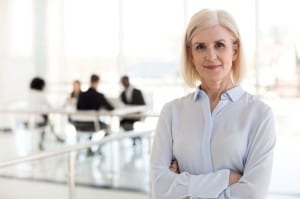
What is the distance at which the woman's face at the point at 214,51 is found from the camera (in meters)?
1.44

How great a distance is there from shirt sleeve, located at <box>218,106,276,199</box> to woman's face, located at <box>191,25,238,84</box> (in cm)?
20

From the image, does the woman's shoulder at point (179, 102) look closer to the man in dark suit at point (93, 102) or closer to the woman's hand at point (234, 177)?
the woman's hand at point (234, 177)

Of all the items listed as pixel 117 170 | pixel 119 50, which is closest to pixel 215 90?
pixel 117 170

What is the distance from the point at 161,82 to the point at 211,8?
8.64 metres

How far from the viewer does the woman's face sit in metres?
1.44

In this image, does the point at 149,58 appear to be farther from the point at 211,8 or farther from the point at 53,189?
the point at 211,8

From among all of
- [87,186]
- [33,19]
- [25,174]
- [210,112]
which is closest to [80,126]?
[25,174]

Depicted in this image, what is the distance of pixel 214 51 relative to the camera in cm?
145

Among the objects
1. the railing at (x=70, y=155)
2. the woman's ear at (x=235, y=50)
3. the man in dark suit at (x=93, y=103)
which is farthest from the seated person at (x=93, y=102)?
the woman's ear at (x=235, y=50)

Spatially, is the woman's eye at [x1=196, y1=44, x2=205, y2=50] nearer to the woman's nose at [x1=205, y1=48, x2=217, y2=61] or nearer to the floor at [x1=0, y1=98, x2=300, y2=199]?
the woman's nose at [x1=205, y1=48, x2=217, y2=61]

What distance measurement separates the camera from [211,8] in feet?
4.89

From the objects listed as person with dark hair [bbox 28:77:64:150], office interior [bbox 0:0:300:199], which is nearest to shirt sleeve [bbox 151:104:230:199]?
office interior [bbox 0:0:300:199]

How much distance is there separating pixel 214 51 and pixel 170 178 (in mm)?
429

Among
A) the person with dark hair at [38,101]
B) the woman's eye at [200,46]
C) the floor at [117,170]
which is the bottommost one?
the floor at [117,170]
